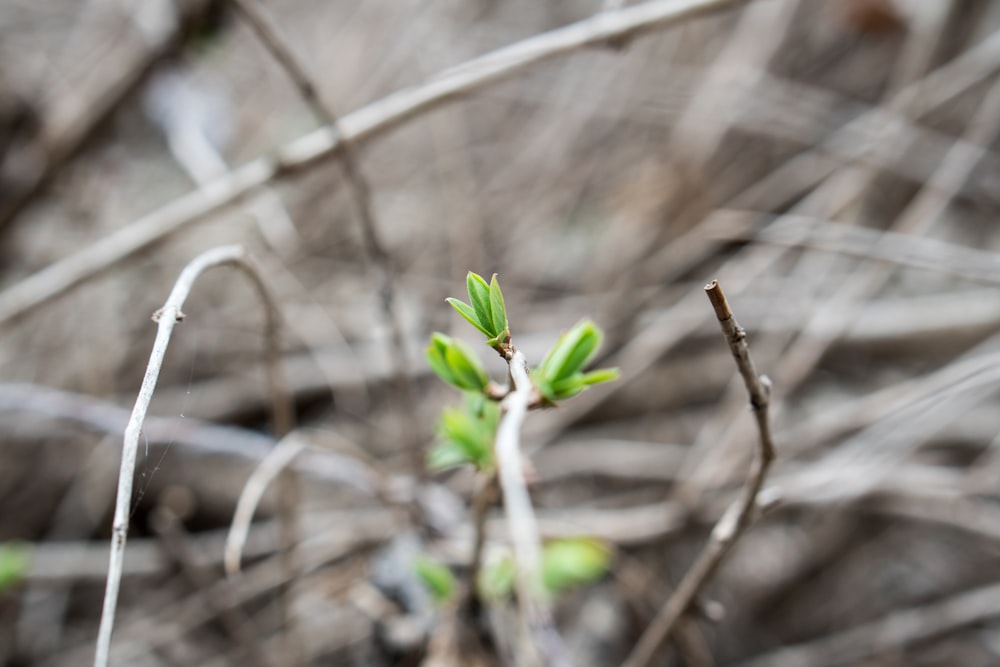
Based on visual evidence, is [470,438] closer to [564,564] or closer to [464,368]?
[464,368]

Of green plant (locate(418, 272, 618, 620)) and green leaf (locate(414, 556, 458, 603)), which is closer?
green plant (locate(418, 272, 618, 620))

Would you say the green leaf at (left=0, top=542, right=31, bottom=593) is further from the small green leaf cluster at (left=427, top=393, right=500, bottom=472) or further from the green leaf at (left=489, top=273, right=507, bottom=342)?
the green leaf at (left=489, top=273, right=507, bottom=342)

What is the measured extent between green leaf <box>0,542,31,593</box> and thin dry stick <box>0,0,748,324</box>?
10.4 inches

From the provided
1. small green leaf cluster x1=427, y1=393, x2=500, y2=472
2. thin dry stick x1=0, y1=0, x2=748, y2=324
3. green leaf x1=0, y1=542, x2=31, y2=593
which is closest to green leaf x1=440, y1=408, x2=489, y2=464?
small green leaf cluster x1=427, y1=393, x2=500, y2=472

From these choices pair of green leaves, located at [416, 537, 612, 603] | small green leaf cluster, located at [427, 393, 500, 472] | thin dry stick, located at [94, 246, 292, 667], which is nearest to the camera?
thin dry stick, located at [94, 246, 292, 667]

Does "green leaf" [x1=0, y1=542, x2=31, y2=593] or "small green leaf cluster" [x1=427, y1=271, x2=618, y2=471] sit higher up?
"green leaf" [x1=0, y1=542, x2=31, y2=593]

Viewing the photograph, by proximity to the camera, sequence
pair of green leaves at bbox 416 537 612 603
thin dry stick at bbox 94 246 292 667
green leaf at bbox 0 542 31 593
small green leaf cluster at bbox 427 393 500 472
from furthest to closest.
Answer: green leaf at bbox 0 542 31 593 < pair of green leaves at bbox 416 537 612 603 < small green leaf cluster at bbox 427 393 500 472 < thin dry stick at bbox 94 246 292 667

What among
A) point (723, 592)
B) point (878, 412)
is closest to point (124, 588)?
point (723, 592)

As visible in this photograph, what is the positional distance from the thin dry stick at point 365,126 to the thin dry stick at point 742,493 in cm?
38

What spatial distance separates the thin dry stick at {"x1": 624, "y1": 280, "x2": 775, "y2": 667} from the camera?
345mm

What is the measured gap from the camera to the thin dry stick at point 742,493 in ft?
1.13

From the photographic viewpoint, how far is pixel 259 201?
3.73 feet

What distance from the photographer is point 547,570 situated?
0.70 metres

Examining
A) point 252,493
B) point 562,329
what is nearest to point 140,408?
point 252,493
